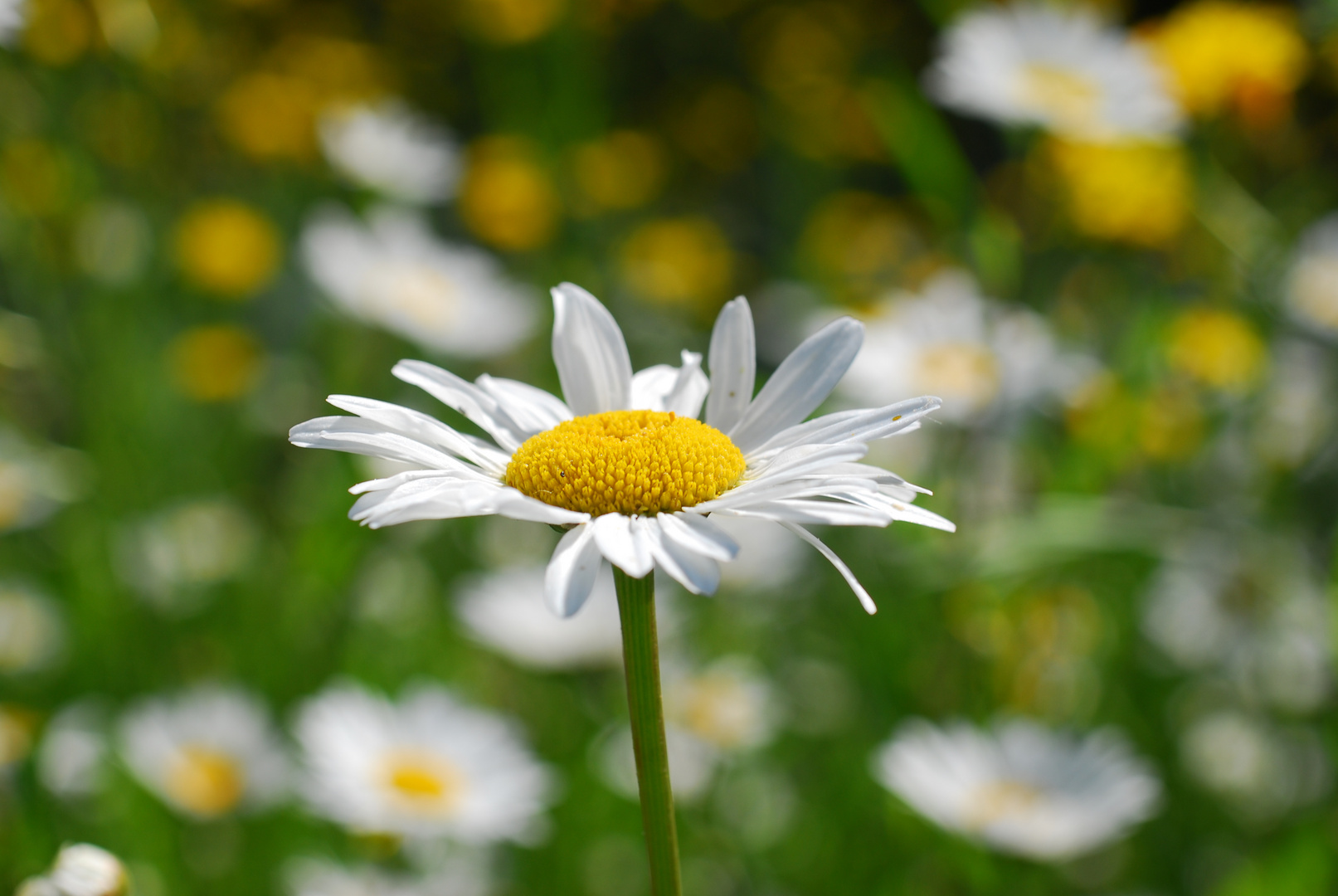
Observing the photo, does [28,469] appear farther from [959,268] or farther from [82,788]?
[959,268]

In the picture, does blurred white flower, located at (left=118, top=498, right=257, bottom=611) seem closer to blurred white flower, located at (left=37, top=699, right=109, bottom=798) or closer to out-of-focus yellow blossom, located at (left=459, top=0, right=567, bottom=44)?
blurred white flower, located at (left=37, top=699, right=109, bottom=798)

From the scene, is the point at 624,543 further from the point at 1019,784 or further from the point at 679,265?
the point at 679,265

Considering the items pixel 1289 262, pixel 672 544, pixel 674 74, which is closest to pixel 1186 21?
pixel 1289 262

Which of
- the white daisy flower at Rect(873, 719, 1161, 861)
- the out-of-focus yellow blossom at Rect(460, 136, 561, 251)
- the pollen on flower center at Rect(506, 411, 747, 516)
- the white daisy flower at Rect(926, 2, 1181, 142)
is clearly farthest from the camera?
the out-of-focus yellow blossom at Rect(460, 136, 561, 251)

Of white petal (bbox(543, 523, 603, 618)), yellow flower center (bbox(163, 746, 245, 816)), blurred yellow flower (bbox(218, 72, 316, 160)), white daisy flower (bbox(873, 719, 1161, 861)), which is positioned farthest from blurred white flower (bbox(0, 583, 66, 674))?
blurred yellow flower (bbox(218, 72, 316, 160))

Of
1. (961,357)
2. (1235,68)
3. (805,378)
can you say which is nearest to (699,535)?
(805,378)

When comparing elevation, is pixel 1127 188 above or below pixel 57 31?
below

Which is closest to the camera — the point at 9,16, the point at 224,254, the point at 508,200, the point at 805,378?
the point at 805,378

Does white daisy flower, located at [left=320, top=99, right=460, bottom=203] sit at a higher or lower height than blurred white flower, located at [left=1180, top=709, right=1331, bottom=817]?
higher
